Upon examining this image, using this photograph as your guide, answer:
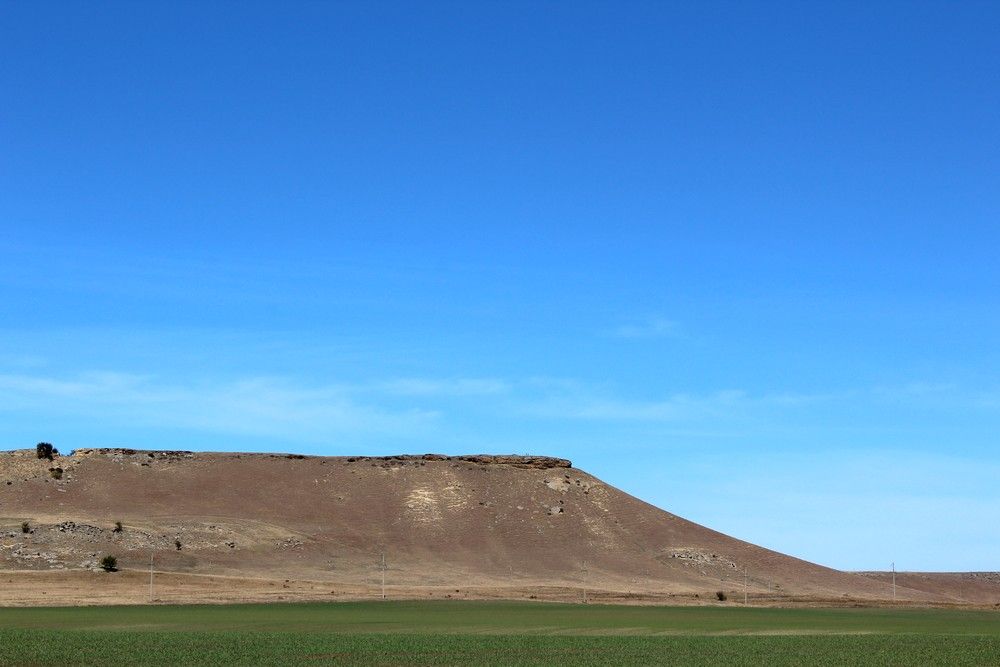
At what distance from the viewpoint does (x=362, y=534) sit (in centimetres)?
13050

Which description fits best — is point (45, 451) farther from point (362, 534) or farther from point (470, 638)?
point (470, 638)

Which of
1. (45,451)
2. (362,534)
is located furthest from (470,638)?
(45,451)

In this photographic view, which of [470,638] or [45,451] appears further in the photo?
[45,451]

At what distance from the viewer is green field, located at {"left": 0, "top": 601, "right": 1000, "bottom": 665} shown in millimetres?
37469

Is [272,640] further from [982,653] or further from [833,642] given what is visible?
[982,653]

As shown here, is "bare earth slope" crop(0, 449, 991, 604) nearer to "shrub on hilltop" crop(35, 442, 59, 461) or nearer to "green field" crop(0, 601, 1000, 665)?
"shrub on hilltop" crop(35, 442, 59, 461)

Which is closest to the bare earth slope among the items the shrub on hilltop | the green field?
the shrub on hilltop

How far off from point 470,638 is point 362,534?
281ft

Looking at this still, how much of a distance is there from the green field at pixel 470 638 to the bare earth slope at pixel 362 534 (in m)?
28.8

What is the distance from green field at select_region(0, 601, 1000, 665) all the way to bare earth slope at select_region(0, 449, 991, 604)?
94.4ft

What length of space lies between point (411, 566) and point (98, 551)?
96.3 ft

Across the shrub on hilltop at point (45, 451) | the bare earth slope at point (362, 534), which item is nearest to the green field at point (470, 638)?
the bare earth slope at point (362, 534)

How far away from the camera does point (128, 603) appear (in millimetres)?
80625

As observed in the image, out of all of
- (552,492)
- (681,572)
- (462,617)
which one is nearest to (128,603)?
(462,617)
